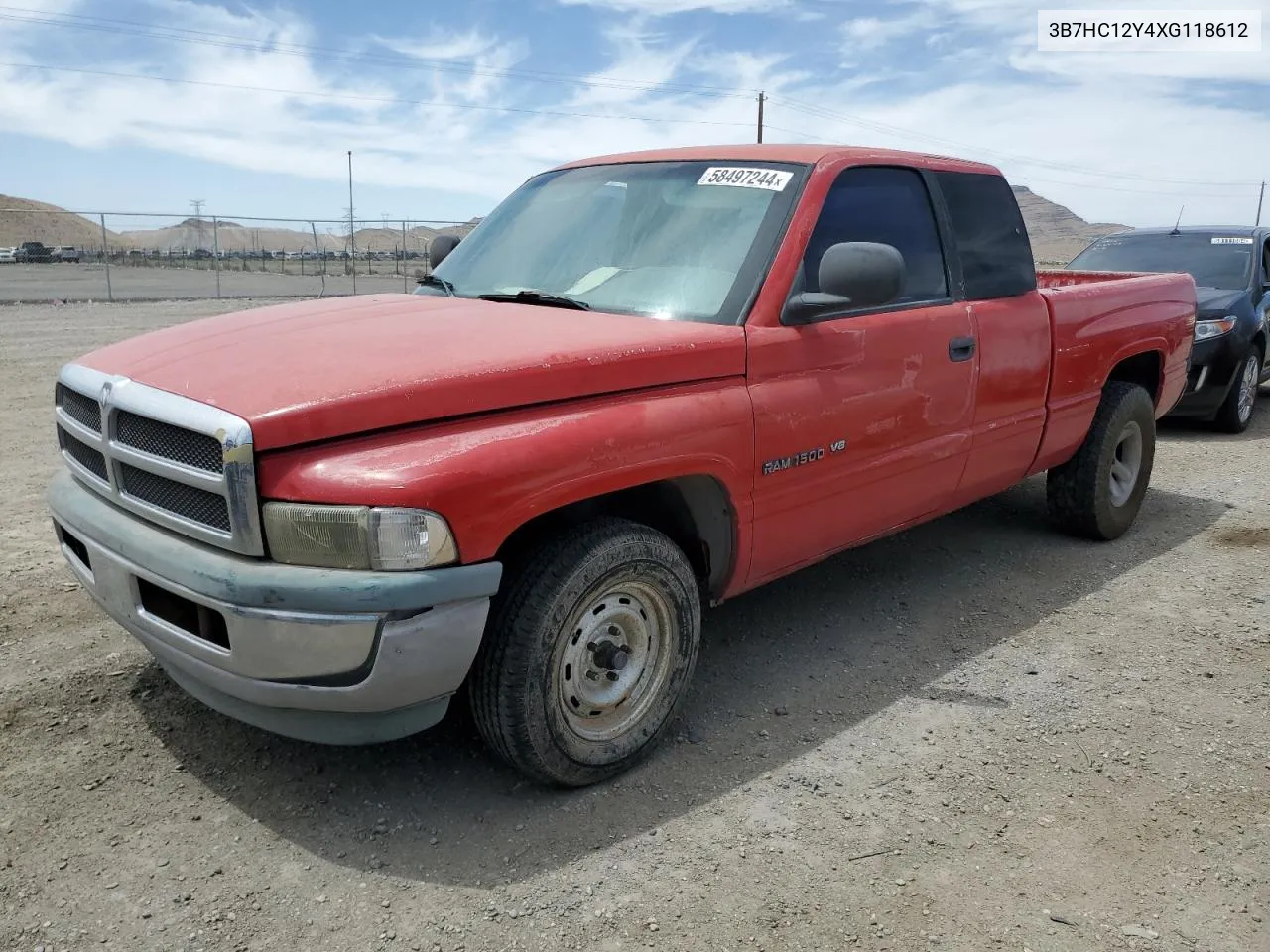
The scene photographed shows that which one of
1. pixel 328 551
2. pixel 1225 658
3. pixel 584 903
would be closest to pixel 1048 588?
pixel 1225 658

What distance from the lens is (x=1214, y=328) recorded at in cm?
841

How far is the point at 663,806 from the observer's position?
117 inches

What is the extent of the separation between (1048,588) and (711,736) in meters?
2.26

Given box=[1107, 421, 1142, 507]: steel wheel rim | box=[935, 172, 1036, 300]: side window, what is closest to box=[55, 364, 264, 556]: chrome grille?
box=[935, 172, 1036, 300]: side window

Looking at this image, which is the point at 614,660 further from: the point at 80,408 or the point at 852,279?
the point at 80,408

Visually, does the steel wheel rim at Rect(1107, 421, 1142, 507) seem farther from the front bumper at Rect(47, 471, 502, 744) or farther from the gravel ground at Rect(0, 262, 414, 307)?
the gravel ground at Rect(0, 262, 414, 307)

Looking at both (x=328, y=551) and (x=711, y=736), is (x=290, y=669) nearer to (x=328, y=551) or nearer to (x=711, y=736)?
(x=328, y=551)

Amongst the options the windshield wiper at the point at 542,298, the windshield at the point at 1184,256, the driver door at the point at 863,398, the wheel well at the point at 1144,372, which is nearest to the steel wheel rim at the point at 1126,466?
the wheel well at the point at 1144,372

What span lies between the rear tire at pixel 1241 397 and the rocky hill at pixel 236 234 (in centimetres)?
223

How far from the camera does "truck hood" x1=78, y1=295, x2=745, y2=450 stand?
2.54 metres

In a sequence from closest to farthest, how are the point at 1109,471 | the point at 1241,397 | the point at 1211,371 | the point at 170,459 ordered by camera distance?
1. the point at 170,459
2. the point at 1109,471
3. the point at 1211,371
4. the point at 1241,397

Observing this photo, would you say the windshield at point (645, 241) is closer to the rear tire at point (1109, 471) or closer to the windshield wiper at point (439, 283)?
the windshield wiper at point (439, 283)

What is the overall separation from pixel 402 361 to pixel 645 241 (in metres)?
1.23

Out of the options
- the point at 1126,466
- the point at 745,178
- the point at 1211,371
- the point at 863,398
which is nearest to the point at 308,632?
the point at 863,398
